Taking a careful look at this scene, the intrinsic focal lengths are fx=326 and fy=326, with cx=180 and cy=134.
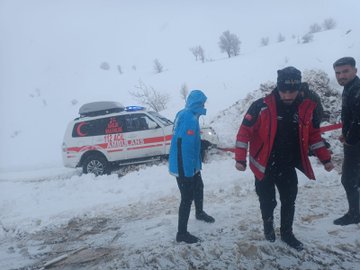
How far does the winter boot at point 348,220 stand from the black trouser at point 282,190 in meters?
0.95

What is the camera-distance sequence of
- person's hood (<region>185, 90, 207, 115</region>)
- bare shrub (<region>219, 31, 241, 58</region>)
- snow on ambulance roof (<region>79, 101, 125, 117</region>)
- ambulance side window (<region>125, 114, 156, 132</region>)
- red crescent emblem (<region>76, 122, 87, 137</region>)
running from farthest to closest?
bare shrub (<region>219, 31, 241, 58</region>), snow on ambulance roof (<region>79, 101, 125, 117</region>), red crescent emblem (<region>76, 122, 87, 137</region>), ambulance side window (<region>125, 114, 156, 132</region>), person's hood (<region>185, 90, 207, 115</region>)

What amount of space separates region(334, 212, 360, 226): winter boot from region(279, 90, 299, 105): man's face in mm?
1921

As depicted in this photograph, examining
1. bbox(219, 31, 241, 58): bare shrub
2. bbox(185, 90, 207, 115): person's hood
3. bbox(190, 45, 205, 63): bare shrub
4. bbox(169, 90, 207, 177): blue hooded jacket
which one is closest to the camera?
bbox(169, 90, 207, 177): blue hooded jacket

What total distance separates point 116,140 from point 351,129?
7.34m

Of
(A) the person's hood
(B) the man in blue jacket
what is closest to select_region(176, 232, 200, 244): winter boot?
(B) the man in blue jacket

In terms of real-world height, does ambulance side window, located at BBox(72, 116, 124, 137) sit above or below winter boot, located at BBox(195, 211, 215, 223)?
above

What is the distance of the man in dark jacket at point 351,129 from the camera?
12.9 ft

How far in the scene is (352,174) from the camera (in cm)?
417

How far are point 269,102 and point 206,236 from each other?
1.98 metres

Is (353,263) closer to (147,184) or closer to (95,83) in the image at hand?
(147,184)

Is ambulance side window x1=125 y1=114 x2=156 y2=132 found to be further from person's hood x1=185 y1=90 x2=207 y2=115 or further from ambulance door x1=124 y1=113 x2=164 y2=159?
person's hood x1=185 y1=90 x2=207 y2=115

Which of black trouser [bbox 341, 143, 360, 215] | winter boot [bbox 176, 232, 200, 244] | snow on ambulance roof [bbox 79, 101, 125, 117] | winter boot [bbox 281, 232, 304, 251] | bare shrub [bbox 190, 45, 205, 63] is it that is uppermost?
bare shrub [bbox 190, 45, 205, 63]

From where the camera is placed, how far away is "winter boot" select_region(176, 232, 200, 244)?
4.16 m

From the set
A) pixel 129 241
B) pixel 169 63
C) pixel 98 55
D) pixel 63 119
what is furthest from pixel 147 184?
pixel 98 55
